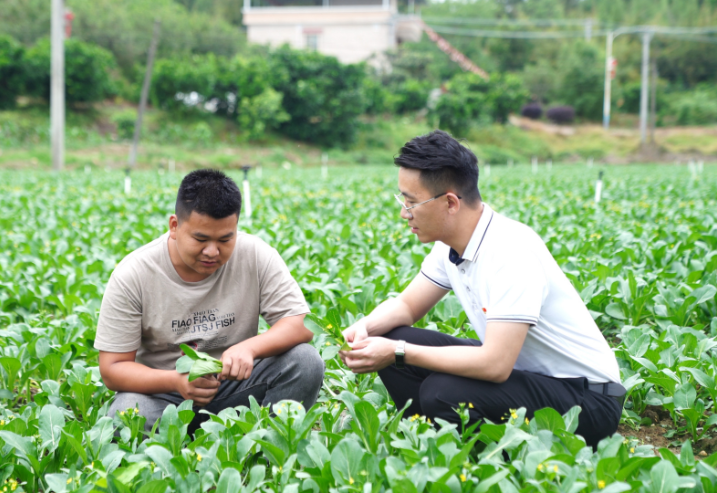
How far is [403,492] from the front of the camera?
75.7 inches

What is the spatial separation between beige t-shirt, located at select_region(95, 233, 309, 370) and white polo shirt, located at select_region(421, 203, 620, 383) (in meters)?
0.86

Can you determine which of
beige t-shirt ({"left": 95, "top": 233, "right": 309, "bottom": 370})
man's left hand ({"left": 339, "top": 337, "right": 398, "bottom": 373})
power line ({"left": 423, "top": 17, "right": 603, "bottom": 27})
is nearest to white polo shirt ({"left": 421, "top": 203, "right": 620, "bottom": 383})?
man's left hand ({"left": 339, "top": 337, "right": 398, "bottom": 373})

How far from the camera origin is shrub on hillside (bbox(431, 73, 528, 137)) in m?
39.6

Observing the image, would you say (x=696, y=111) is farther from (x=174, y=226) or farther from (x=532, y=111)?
(x=174, y=226)

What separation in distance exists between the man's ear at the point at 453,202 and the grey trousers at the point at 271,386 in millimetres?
906

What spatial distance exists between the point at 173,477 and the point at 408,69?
46589 millimetres

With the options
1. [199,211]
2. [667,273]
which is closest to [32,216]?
[199,211]

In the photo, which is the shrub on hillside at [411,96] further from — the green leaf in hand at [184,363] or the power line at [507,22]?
the green leaf in hand at [184,363]

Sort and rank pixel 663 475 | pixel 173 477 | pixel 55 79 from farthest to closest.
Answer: pixel 55 79, pixel 173 477, pixel 663 475

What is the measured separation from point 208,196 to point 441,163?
0.94 m

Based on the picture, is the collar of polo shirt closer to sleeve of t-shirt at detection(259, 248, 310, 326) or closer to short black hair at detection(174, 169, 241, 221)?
sleeve of t-shirt at detection(259, 248, 310, 326)

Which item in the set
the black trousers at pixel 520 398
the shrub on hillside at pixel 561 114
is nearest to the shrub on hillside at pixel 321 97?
the shrub on hillside at pixel 561 114

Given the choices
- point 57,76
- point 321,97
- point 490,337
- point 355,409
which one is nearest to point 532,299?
point 490,337

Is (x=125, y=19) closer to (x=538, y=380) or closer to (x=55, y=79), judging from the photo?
(x=55, y=79)
